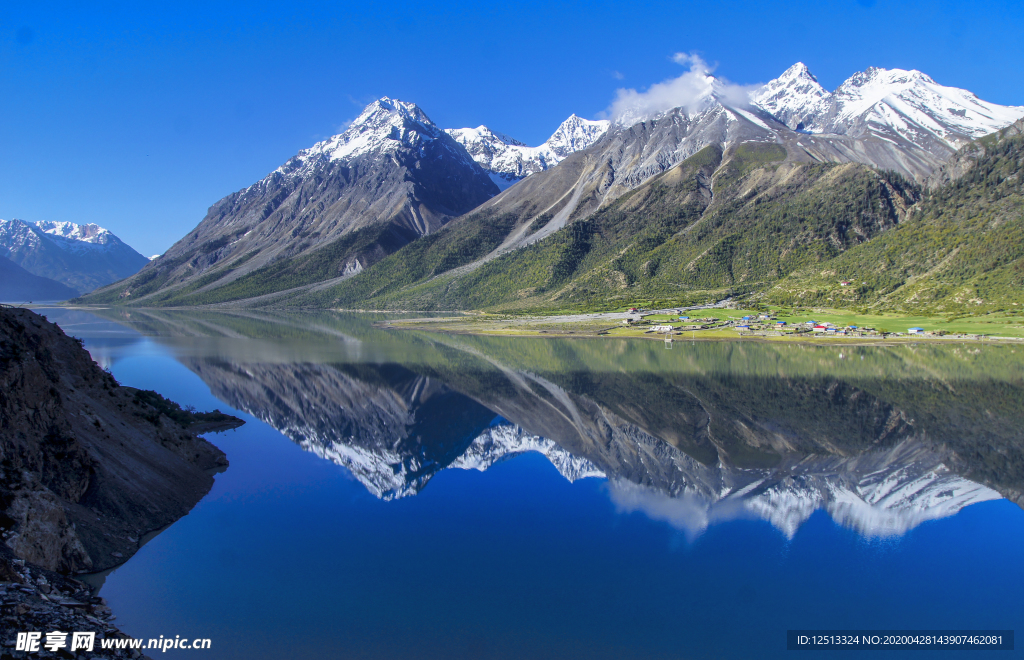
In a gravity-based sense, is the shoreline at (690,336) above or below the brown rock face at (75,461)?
above

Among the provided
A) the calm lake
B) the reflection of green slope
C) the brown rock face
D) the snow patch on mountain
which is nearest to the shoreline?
the reflection of green slope

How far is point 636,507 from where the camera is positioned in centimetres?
2477

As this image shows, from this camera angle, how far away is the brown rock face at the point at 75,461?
16.2 metres

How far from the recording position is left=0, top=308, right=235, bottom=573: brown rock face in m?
16.2

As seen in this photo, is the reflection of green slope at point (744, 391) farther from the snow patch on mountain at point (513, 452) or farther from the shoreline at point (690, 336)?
the shoreline at point (690, 336)

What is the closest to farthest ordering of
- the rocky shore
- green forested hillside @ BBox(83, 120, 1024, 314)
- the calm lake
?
1. the rocky shore
2. the calm lake
3. green forested hillside @ BBox(83, 120, 1024, 314)

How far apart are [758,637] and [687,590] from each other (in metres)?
2.55

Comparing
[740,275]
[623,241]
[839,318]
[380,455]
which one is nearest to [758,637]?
[380,455]

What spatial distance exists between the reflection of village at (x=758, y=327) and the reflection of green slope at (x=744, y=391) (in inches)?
441

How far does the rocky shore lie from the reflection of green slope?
20.9 metres

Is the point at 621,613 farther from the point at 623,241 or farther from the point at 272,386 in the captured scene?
the point at 623,241

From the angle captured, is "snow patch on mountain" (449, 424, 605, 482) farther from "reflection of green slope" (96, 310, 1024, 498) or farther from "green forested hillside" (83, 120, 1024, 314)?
"green forested hillside" (83, 120, 1024, 314)

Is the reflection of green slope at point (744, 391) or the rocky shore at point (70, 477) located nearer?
the rocky shore at point (70, 477)

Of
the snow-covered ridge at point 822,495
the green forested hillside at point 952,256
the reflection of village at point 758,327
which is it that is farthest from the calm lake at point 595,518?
the green forested hillside at point 952,256
